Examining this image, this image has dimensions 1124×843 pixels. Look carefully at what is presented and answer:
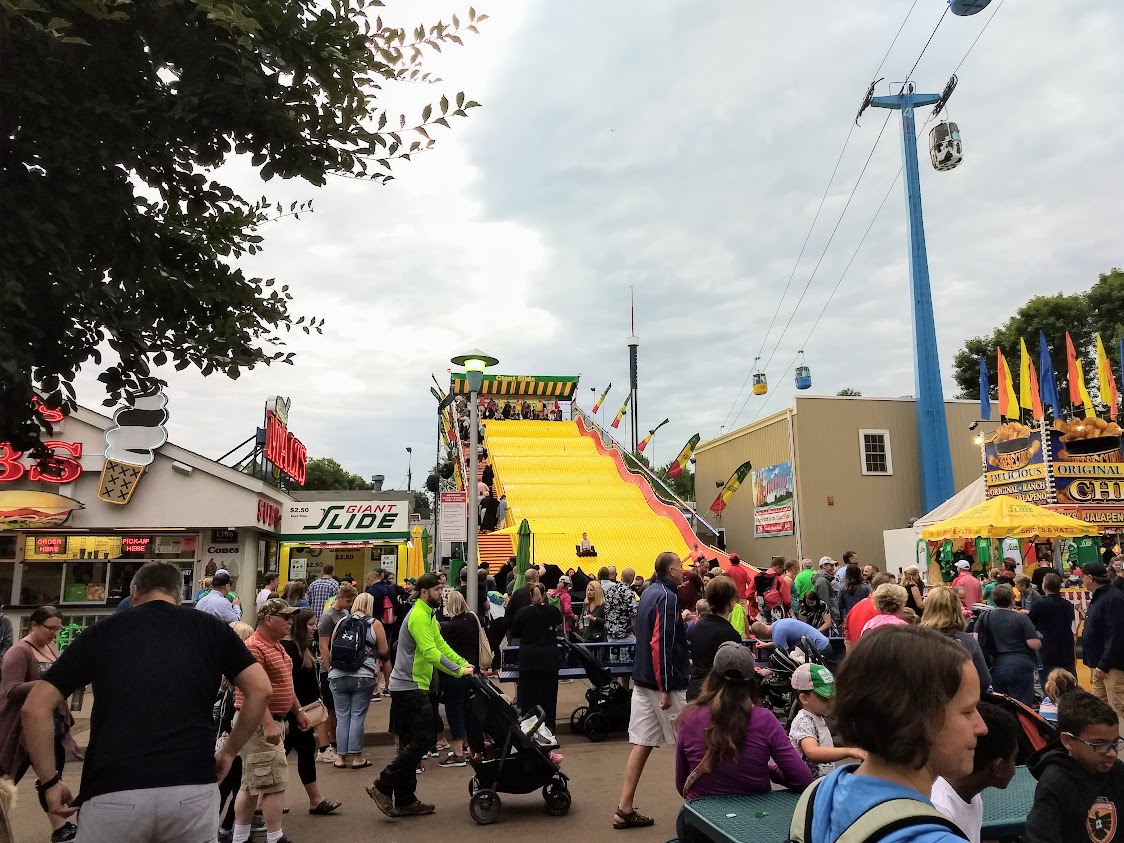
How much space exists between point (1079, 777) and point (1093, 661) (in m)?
7.03

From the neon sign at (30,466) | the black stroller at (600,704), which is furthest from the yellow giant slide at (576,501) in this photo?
the black stroller at (600,704)

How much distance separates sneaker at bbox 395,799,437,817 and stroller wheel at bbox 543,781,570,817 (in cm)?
101

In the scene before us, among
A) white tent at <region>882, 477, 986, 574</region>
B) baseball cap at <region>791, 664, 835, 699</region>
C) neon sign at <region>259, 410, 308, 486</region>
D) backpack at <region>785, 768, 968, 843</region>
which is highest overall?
neon sign at <region>259, 410, 308, 486</region>

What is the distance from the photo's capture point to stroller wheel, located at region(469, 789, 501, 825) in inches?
261

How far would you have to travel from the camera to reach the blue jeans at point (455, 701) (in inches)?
344

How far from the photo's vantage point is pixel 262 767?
5816mm

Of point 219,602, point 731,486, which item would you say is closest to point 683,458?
point 731,486

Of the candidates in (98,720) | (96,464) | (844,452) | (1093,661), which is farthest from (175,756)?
(844,452)

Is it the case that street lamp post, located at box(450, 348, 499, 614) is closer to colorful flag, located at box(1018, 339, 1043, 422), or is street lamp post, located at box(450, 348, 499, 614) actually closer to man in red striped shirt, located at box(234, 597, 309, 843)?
man in red striped shirt, located at box(234, 597, 309, 843)

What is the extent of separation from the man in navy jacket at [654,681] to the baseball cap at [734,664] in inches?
95.5

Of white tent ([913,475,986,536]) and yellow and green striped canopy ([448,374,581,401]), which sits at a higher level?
yellow and green striped canopy ([448,374,581,401])

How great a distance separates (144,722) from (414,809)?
13.8 ft

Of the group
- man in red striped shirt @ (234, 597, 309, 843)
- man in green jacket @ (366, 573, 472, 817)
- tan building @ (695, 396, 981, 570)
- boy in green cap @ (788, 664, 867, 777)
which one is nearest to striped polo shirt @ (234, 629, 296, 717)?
man in red striped shirt @ (234, 597, 309, 843)

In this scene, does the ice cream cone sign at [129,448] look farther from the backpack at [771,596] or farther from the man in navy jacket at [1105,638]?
the man in navy jacket at [1105,638]
